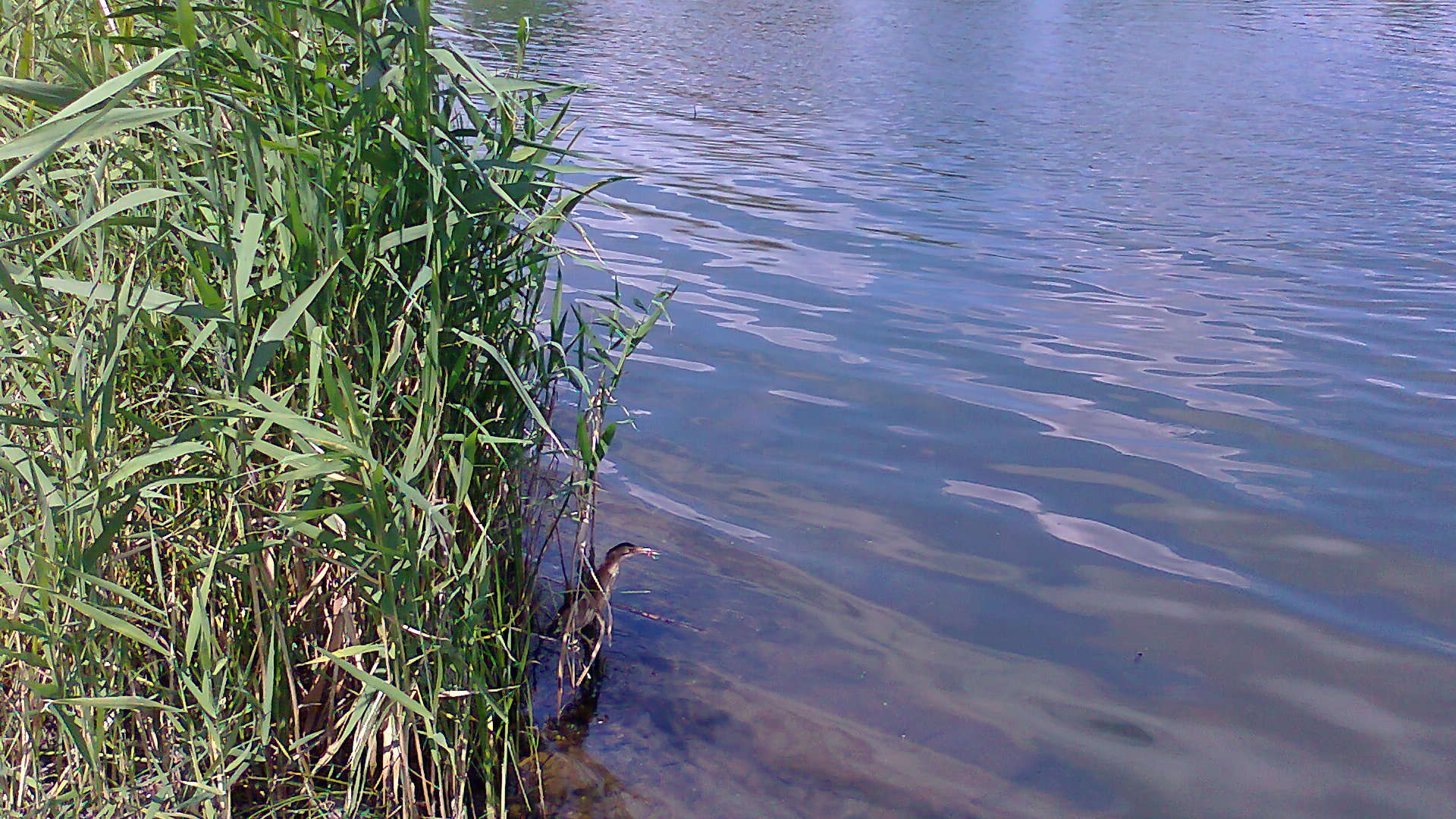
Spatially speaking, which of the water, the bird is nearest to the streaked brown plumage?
the bird

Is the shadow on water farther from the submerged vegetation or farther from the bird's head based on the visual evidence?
the bird's head

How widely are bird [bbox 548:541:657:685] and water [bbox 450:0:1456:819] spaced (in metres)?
0.16

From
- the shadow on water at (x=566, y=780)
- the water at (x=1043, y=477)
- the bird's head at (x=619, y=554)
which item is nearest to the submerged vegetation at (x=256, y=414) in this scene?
the shadow on water at (x=566, y=780)

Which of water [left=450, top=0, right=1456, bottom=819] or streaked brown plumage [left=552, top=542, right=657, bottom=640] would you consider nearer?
streaked brown plumage [left=552, top=542, right=657, bottom=640]

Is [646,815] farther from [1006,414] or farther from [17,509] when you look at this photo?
[1006,414]

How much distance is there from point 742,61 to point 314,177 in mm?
16194

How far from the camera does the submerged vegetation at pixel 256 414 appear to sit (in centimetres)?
233

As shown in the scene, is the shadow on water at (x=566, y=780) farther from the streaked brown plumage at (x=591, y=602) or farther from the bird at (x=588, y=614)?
the streaked brown plumage at (x=591, y=602)

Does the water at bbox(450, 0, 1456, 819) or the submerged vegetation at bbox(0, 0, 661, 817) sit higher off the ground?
the submerged vegetation at bbox(0, 0, 661, 817)

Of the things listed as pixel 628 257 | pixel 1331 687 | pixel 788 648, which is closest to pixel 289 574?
pixel 788 648

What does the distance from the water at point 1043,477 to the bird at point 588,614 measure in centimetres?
16

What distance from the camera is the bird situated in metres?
3.56

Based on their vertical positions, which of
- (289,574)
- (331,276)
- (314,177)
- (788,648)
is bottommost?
(788,648)

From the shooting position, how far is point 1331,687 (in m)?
3.95
